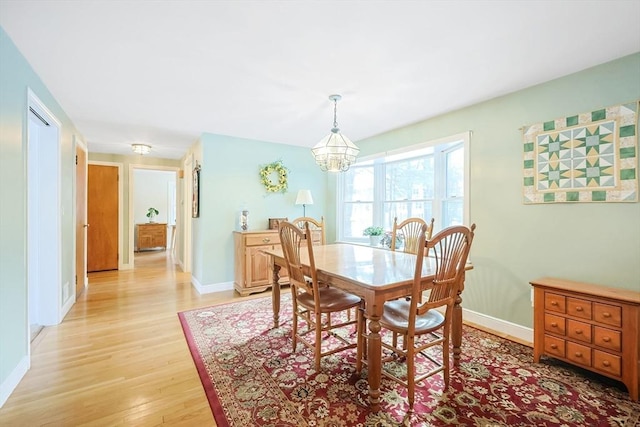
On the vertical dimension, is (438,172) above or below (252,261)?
above

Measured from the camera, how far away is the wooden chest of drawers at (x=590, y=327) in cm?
182

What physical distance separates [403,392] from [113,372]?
2086mm

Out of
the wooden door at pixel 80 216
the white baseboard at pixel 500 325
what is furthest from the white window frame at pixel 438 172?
the wooden door at pixel 80 216

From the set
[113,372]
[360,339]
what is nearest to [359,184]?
[360,339]

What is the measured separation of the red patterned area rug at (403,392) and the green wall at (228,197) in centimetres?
181

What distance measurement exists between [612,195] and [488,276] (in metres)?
1.21

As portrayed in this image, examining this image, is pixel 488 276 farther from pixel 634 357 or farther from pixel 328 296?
pixel 328 296

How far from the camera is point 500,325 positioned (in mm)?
2803

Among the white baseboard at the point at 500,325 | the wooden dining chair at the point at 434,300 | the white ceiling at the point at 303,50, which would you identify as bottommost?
the white baseboard at the point at 500,325

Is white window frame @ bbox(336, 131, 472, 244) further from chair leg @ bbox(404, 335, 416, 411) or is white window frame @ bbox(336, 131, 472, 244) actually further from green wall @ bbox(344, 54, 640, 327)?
chair leg @ bbox(404, 335, 416, 411)

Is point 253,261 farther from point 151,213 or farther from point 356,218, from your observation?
point 151,213

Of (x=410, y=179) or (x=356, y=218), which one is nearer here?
(x=410, y=179)

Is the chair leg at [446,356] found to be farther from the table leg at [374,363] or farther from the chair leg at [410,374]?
the table leg at [374,363]

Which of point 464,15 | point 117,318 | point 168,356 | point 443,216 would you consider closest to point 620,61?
point 464,15
